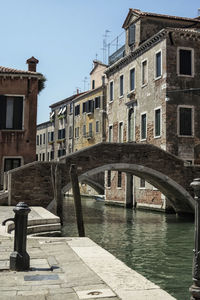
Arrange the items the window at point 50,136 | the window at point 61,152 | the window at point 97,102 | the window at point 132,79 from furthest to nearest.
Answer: the window at point 50,136 < the window at point 61,152 < the window at point 97,102 < the window at point 132,79

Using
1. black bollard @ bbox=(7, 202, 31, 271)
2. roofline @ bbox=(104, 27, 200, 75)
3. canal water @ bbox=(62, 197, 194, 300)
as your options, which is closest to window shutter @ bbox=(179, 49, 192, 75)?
roofline @ bbox=(104, 27, 200, 75)

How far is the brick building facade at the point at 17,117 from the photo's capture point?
16.4 meters

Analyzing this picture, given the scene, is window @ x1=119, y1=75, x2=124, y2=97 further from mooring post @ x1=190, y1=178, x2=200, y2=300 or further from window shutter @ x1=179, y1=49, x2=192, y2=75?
mooring post @ x1=190, y1=178, x2=200, y2=300

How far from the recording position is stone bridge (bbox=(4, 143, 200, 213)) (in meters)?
14.6

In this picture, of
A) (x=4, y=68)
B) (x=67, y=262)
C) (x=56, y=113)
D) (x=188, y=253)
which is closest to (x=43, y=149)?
(x=56, y=113)

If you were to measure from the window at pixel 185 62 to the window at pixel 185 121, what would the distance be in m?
1.64

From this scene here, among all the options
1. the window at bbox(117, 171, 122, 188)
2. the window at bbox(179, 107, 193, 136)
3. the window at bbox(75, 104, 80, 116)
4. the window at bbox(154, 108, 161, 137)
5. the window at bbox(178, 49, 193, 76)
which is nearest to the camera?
the window at bbox(179, 107, 193, 136)

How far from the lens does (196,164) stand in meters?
18.4

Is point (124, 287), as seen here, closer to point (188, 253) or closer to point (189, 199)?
point (188, 253)

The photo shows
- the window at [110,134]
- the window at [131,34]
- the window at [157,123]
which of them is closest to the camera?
the window at [157,123]

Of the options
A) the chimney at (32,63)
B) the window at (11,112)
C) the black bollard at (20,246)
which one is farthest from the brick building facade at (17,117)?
the black bollard at (20,246)

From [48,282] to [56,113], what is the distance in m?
37.8

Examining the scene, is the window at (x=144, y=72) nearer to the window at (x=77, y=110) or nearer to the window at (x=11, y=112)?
the window at (x=11, y=112)

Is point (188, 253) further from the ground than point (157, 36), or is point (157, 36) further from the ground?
point (157, 36)
